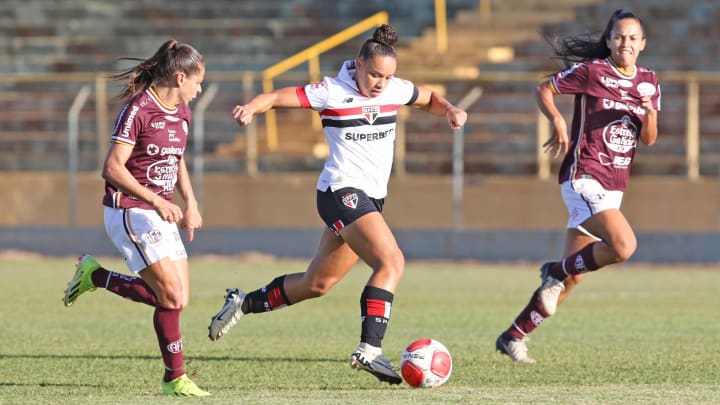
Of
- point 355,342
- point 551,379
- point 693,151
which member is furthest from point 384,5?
point 551,379

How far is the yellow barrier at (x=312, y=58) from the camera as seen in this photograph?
2206 centimetres

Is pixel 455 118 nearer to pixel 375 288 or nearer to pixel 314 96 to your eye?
pixel 314 96

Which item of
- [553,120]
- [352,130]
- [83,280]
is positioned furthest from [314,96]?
[83,280]

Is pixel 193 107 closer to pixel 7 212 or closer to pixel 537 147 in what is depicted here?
pixel 7 212

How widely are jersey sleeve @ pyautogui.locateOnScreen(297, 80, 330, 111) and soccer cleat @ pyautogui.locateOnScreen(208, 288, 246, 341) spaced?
4.79 ft

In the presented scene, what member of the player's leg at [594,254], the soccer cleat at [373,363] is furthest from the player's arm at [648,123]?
the soccer cleat at [373,363]

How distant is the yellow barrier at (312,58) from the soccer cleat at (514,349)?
13.1 meters

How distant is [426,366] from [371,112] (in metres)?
1.52

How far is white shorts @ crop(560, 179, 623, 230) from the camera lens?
357 inches

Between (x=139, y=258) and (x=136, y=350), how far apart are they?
2307 millimetres

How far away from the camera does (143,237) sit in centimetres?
725

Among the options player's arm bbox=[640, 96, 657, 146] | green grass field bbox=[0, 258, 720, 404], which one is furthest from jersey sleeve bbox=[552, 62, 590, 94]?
green grass field bbox=[0, 258, 720, 404]

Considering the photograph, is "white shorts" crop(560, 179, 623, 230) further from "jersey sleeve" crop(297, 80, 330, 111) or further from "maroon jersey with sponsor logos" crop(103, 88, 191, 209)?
"maroon jersey with sponsor logos" crop(103, 88, 191, 209)

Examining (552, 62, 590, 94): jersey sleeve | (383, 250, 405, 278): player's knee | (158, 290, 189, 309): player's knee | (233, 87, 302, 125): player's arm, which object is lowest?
(158, 290, 189, 309): player's knee
